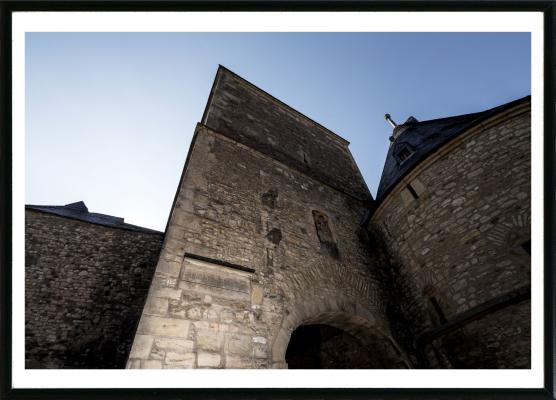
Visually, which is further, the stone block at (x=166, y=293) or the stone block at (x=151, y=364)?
the stone block at (x=166, y=293)

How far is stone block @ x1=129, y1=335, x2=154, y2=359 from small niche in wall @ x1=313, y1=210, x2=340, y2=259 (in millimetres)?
3435

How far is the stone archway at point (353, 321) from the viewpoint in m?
4.10

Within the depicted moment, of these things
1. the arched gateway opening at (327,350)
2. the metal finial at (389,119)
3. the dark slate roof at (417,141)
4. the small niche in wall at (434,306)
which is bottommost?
the arched gateway opening at (327,350)

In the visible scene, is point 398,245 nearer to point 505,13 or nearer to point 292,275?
point 292,275

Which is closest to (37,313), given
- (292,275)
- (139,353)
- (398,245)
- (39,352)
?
(39,352)

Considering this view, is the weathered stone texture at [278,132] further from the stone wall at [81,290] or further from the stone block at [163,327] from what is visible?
the stone block at [163,327]

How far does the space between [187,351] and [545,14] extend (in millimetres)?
3810

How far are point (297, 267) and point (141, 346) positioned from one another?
2.50 metres

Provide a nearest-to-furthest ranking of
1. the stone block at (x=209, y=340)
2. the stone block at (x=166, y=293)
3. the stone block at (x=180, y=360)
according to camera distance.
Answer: the stone block at (x=180, y=360), the stone block at (x=209, y=340), the stone block at (x=166, y=293)

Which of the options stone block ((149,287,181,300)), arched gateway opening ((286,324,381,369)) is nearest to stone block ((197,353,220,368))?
stone block ((149,287,181,300))

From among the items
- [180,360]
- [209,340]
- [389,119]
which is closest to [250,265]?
[209,340]
